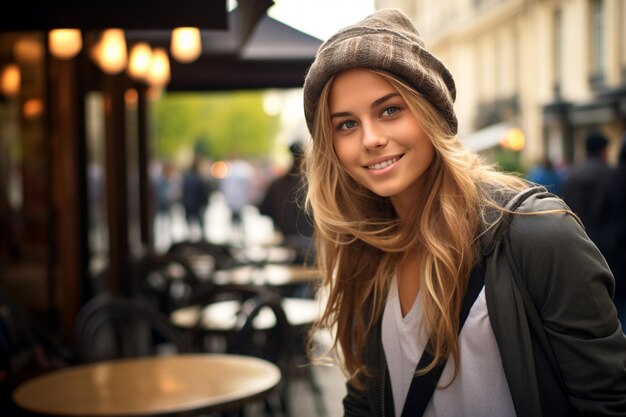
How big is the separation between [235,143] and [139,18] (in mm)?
55503

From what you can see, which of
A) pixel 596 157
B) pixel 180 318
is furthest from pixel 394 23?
pixel 596 157

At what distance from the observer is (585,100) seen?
2745cm

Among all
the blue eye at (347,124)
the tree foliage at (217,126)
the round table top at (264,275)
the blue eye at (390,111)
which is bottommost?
the round table top at (264,275)

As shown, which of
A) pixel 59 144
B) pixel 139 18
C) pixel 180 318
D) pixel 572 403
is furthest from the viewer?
pixel 59 144

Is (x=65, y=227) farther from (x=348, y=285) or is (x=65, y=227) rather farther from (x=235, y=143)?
(x=235, y=143)

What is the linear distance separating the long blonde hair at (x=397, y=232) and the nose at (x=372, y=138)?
11 centimetres

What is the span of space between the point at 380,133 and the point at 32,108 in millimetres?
6476

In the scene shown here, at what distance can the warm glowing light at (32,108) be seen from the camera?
812 centimetres

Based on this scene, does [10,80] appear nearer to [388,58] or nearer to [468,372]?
[388,58]

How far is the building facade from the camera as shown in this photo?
25734 millimetres

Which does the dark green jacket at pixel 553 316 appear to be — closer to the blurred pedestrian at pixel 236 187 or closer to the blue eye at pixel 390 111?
the blue eye at pixel 390 111

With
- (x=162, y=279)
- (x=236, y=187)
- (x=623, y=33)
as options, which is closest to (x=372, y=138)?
(x=162, y=279)

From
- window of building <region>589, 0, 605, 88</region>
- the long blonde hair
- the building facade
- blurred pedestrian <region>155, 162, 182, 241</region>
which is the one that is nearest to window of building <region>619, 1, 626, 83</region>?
the building facade

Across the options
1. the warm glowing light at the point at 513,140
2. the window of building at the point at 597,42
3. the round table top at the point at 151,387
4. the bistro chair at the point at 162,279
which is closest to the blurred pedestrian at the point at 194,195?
the bistro chair at the point at 162,279
